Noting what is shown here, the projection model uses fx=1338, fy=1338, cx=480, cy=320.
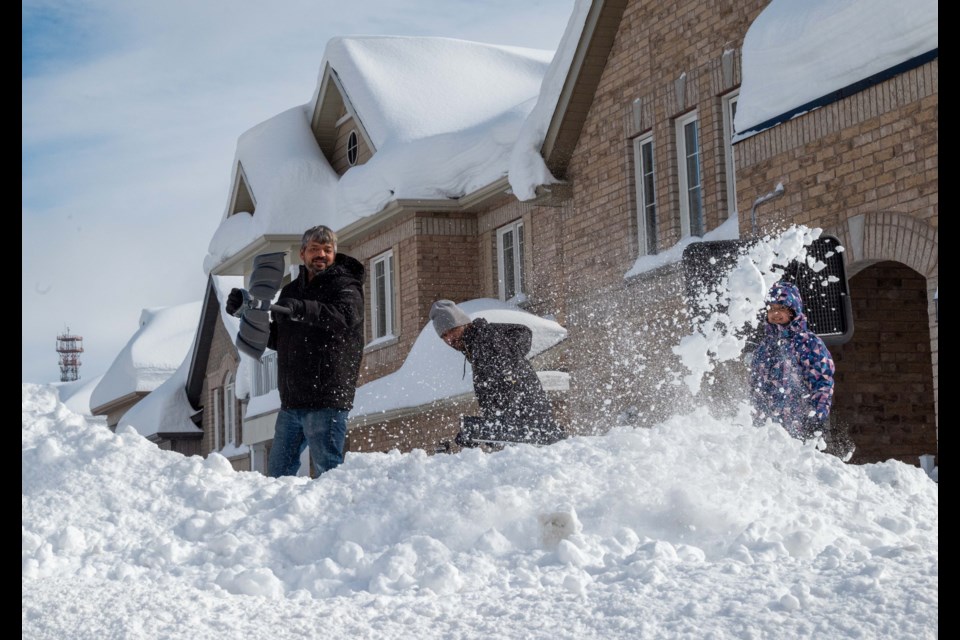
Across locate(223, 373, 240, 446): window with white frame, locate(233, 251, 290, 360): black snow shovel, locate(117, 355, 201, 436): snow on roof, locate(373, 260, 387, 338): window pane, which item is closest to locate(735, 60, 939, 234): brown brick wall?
locate(233, 251, 290, 360): black snow shovel

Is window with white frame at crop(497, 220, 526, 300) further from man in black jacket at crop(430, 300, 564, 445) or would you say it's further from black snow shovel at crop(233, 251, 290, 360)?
black snow shovel at crop(233, 251, 290, 360)

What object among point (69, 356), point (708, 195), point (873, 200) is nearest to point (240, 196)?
point (708, 195)

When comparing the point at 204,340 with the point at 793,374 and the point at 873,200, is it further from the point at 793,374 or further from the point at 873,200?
the point at 793,374

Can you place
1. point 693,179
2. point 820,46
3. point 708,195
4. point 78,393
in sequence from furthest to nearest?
point 78,393
point 693,179
point 708,195
point 820,46

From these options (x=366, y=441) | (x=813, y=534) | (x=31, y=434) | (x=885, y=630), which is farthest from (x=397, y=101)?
(x=885, y=630)

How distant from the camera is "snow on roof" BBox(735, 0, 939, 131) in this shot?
873 cm

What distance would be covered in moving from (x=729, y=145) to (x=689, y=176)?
2.48 feet

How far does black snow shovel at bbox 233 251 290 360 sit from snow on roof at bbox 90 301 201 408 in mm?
26534

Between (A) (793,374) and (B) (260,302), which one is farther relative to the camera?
(A) (793,374)

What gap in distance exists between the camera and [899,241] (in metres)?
9.05

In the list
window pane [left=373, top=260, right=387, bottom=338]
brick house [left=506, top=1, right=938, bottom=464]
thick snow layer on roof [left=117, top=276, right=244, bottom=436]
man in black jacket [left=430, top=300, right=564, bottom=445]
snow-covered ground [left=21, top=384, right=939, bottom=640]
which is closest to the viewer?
snow-covered ground [left=21, top=384, right=939, bottom=640]

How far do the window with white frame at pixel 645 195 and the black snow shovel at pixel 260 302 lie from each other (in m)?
6.39

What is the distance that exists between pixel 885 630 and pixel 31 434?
4.64 meters

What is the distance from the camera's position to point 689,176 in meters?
12.8
